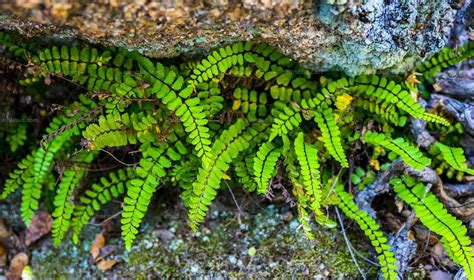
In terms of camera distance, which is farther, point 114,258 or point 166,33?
point 114,258

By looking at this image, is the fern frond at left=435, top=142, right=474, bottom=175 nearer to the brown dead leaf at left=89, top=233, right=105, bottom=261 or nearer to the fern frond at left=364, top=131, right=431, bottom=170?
the fern frond at left=364, top=131, right=431, bottom=170

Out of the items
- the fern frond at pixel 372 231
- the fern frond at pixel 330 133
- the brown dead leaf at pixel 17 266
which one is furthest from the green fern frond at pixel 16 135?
the fern frond at pixel 372 231

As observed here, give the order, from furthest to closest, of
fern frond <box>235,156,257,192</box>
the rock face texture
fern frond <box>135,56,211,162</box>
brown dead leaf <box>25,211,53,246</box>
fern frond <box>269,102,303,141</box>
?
brown dead leaf <box>25,211,53,246</box>, fern frond <box>235,156,257,192</box>, fern frond <box>269,102,303,141</box>, fern frond <box>135,56,211,162</box>, the rock face texture

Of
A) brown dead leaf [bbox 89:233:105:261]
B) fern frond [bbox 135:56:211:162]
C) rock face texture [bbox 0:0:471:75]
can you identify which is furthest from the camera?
brown dead leaf [bbox 89:233:105:261]

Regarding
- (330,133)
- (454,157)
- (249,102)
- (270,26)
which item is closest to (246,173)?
(249,102)

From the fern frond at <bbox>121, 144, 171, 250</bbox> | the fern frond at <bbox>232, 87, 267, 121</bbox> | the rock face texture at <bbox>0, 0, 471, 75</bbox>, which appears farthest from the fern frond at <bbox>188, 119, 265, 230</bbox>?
the rock face texture at <bbox>0, 0, 471, 75</bbox>

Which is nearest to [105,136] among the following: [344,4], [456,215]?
[344,4]

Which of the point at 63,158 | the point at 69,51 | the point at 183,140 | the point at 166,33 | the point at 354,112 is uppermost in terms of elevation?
the point at 166,33

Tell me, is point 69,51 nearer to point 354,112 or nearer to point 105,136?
point 105,136
